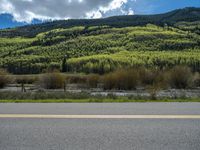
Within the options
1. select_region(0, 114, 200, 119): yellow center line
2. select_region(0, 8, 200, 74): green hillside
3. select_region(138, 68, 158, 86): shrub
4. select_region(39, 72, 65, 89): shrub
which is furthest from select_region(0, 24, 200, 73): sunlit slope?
select_region(0, 114, 200, 119): yellow center line

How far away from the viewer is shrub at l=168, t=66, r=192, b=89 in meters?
45.1

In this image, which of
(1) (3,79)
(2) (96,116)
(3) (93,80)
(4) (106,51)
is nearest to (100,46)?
(4) (106,51)

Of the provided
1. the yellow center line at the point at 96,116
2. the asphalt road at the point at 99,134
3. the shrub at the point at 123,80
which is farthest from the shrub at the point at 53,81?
the asphalt road at the point at 99,134

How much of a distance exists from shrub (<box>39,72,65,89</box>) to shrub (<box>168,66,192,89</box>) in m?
13.4

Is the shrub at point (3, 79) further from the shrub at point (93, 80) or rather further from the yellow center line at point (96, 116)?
the yellow center line at point (96, 116)

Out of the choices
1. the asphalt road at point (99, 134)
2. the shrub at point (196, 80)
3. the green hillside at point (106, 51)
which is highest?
the green hillside at point (106, 51)

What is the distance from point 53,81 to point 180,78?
619 inches

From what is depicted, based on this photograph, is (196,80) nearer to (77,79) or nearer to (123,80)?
(123,80)

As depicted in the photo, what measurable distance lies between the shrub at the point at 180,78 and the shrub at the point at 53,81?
13369 mm

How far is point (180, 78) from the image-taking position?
149 feet

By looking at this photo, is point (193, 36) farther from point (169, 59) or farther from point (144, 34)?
point (169, 59)

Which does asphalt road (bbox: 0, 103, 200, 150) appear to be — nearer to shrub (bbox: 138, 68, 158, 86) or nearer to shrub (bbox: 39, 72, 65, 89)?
shrub (bbox: 39, 72, 65, 89)

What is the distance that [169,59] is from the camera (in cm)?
12631

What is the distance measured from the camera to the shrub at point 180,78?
1774 inches
